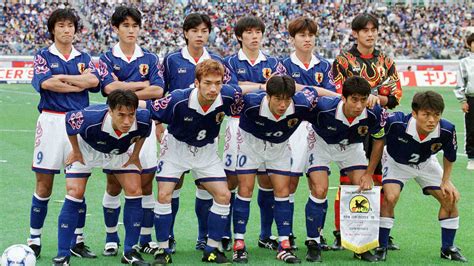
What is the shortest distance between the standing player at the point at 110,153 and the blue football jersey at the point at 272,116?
91 cm

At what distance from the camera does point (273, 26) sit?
143 feet

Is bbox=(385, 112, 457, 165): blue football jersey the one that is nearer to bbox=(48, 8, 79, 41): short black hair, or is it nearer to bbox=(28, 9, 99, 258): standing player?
bbox=(28, 9, 99, 258): standing player

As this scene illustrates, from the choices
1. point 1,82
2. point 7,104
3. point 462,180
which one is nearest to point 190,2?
point 1,82

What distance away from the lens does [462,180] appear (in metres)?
12.2

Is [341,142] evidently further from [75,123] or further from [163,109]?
[75,123]

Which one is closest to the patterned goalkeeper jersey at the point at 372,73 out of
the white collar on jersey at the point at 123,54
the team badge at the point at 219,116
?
the team badge at the point at 219,116

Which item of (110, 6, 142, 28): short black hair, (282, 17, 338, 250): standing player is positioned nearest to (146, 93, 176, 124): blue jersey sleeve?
(110, 6, 142, 28): short black hair

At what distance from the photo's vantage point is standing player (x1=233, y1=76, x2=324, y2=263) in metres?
7.43

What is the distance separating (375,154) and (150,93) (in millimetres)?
2061

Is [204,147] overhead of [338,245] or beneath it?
overhead

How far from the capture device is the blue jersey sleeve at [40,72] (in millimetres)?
7590

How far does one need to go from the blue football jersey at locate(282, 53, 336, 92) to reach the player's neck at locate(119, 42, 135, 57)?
143 cm

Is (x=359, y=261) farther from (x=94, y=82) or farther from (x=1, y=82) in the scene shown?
(x=1, y=82)

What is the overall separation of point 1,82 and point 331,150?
86.1 ft
